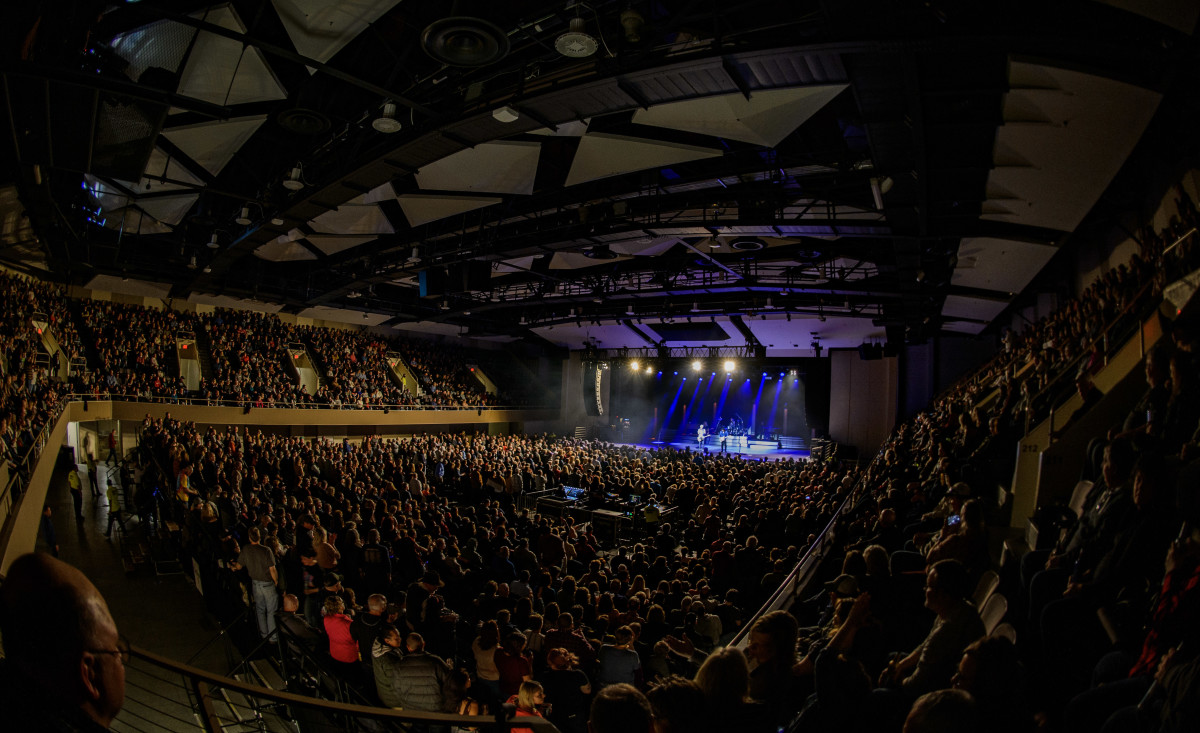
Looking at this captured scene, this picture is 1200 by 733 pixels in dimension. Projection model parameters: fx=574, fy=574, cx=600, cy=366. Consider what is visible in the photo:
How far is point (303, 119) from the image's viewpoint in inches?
292

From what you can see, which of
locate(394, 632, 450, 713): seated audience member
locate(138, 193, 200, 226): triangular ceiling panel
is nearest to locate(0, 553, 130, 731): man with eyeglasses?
locate(394, 632, 450, 713): seated audience member

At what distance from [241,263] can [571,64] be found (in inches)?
641

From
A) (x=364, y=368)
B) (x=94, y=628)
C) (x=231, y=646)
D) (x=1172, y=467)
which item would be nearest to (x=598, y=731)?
(x=94, y=628)

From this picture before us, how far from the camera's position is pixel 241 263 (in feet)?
58.7

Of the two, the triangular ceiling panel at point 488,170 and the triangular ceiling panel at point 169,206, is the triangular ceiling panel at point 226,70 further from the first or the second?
the triangular ceiling panel at point 169,206

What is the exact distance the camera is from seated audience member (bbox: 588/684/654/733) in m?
1.92

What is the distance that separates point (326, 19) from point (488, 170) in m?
3.82

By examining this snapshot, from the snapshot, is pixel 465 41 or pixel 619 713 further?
pixel 465 41

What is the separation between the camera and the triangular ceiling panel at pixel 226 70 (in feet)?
20.1

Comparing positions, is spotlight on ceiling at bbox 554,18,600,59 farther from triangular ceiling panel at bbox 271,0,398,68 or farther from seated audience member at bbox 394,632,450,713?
seated audience member at bbox 394,632,450,713

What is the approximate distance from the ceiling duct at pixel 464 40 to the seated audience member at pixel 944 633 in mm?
4807

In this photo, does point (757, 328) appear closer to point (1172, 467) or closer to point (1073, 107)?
point (1073, 107)

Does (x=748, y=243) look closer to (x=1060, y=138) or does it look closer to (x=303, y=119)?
(x=1060, y=138)

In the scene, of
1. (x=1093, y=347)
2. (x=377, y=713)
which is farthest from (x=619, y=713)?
(x=1093, y=347)
